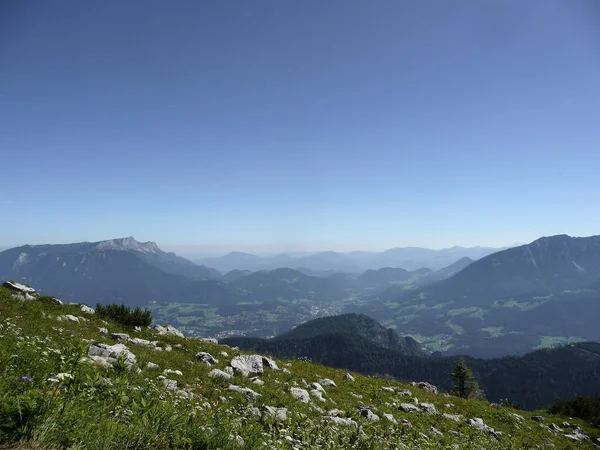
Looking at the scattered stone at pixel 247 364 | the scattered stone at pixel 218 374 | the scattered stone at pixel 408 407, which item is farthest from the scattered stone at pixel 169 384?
the scattered stone at pixel 408 407

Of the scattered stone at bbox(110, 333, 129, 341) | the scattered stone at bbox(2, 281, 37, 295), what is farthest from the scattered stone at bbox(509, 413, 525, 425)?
the scattered stone at bbox(2, 281, 37, 295)

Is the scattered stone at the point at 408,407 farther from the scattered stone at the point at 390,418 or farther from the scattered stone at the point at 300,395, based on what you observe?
the scattered stone at the point at 300,395

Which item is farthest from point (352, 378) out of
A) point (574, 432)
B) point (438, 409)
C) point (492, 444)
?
point (574, 432)

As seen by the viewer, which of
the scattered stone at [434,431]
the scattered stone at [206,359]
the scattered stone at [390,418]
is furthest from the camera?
the scattered stone at [206,359]

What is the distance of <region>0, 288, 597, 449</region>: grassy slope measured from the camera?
216 inches

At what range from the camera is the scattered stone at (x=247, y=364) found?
18.5 m

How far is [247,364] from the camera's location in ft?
66.6

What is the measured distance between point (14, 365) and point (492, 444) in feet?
72.3

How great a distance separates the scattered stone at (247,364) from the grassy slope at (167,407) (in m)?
0.68

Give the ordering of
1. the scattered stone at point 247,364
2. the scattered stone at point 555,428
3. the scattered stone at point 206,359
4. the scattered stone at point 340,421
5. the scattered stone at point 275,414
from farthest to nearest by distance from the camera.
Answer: the scattered stone at point 555,428 < the scattered stone at point 206,359 < the scattered stone at point 247,364 < the scattered stone at point 340,421 < the scattered stone at point 275,414

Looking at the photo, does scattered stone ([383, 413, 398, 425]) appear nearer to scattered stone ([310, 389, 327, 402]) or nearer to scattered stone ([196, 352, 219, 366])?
scattered stone ([310, 389, 327, 402])

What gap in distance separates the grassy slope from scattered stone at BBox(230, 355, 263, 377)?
2.23ft

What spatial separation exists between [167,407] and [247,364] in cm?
1428

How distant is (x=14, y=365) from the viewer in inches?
324
